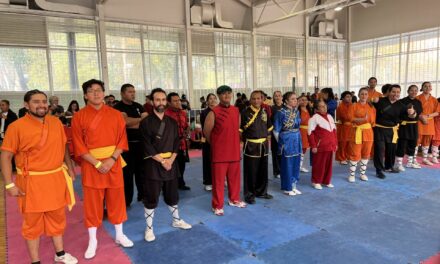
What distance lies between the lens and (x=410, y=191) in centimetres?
467

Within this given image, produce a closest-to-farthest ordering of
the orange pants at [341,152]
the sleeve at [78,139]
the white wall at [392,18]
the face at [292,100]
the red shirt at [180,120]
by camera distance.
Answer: the sleeve at [78,139] < the face at [292,100] < the red shirt at [180,120] < the orange pants at [341,152] < the white wall at [392,18]

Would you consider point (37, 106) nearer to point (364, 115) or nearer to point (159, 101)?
point (159, 101)

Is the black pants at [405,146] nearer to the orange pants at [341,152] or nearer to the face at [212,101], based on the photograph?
the orange pants at [341,152]

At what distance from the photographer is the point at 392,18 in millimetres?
14672

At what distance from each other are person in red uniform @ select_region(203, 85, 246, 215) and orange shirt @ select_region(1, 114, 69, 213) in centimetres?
180

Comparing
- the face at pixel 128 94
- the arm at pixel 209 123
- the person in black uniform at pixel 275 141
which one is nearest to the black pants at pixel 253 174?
the arm at pixel 209 123

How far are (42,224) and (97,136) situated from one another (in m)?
0.86

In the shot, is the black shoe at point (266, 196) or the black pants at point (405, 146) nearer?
the black shoe at point (266, 196)

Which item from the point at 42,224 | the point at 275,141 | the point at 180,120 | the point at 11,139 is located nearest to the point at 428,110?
the point at 275,141

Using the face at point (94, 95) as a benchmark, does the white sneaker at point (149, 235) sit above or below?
below

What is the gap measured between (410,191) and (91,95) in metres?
4.54

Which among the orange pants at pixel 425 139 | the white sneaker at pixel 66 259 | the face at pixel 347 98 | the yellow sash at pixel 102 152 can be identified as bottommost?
the white sneaker at pixel 66 259

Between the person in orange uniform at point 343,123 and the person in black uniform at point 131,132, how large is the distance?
3.43 metres

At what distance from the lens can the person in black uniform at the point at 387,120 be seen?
5363 mm
